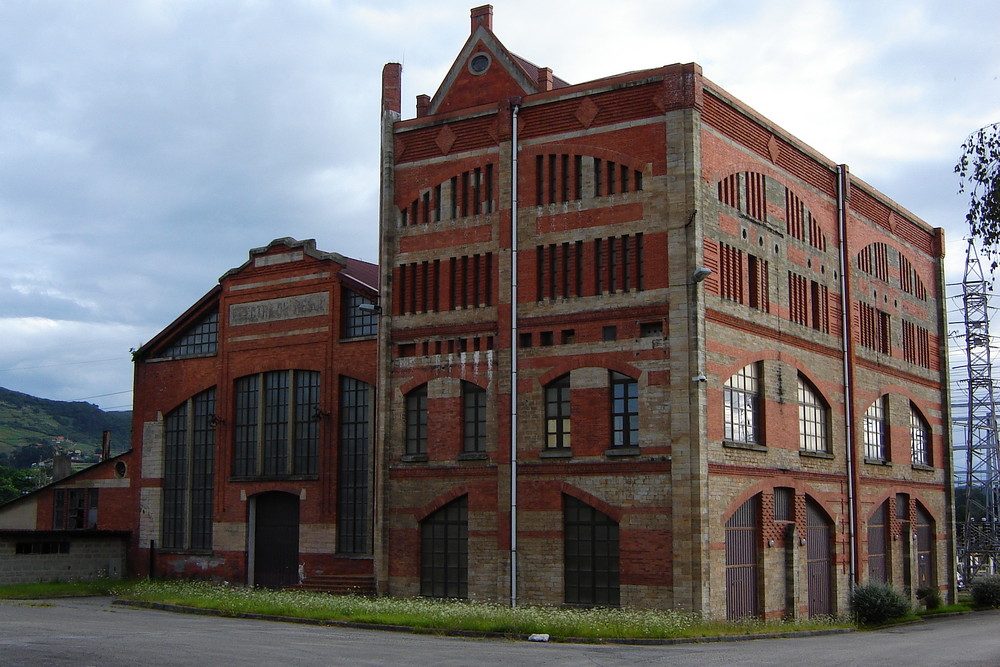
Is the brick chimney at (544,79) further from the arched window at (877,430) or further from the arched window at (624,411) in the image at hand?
the arched window at (877,430)

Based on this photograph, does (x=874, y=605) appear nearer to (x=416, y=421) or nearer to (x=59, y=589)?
(x=416, y=421)

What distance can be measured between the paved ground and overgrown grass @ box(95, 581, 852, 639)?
3.03 feet

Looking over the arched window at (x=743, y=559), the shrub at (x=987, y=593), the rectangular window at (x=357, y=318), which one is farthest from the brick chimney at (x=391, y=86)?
the shrub at (x=987, y=593)

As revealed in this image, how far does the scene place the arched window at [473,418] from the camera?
33.4 metres

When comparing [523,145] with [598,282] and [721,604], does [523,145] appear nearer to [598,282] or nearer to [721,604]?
[598,282]

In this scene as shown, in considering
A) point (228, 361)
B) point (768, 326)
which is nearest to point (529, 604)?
point (768, 326)

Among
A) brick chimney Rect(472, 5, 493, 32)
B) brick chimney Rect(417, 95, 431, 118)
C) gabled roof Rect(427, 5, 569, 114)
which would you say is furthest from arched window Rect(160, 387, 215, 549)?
brick chimney Rect(472, 5, 493, 32)

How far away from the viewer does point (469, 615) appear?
2747 cm

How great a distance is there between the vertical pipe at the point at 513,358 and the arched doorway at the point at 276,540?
396 inches

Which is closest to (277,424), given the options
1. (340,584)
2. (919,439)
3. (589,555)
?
(340,584)

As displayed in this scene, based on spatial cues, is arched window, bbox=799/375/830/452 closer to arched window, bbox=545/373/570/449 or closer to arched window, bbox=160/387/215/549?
arched window, bbox=545/373/570/449

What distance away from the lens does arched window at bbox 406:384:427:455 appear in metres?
34.5

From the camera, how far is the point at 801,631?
29844 millimetres

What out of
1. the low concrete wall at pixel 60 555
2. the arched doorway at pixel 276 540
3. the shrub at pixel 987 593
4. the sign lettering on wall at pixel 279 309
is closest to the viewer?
the arched doorway at pixel 276 540
